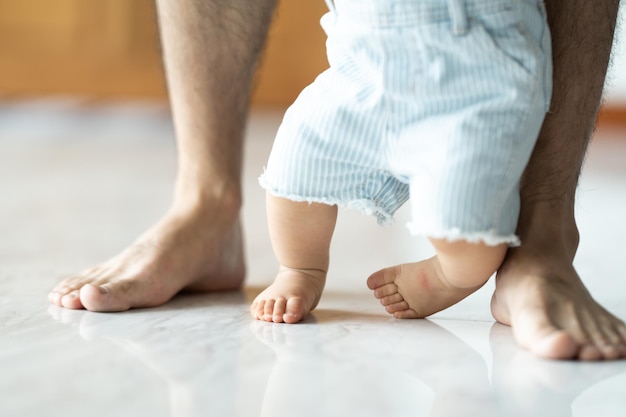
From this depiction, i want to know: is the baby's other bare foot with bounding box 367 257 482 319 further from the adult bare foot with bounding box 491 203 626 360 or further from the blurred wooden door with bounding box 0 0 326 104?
the blurred wooden door with bounding box 0 0 326 104

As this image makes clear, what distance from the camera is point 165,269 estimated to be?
109cm

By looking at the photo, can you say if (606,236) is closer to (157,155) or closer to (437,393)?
(437,393)

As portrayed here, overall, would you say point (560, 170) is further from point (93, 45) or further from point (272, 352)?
point (93, 45)

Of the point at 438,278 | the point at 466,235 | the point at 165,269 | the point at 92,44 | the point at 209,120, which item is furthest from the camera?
the point at 92,44

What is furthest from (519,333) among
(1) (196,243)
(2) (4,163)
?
(2) (4,163)

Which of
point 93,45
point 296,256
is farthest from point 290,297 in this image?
point 93,45

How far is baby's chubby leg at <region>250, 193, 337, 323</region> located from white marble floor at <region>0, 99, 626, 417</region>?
20mm

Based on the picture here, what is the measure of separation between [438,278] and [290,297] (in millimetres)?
162

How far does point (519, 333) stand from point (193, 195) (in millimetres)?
499

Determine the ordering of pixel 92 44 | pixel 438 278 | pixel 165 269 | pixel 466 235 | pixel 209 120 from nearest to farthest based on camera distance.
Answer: pixel 466 235 < pixel 438 278 < pixel 165 269 < pixel 209 120 < pixel 92 44

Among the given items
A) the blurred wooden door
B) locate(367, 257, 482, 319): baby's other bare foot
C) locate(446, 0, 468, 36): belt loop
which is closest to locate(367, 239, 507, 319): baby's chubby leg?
locate(367, 257, 482, 319): baby's other bare foot

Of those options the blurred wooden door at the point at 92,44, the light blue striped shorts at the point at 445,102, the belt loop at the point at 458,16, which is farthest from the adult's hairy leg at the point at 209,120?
the blurred wooden door at the point at 92,44

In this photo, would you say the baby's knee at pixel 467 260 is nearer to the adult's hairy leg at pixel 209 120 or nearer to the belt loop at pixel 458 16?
the belt loop at pixel 458 16

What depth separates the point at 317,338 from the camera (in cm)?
90
